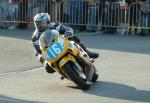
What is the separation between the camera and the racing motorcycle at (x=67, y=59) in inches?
438

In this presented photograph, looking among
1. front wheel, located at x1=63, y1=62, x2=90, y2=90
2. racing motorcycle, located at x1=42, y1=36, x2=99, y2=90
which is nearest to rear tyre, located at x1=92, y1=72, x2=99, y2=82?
racing motorcycle, located at x1=42, y1=36, x2=99, y2=90

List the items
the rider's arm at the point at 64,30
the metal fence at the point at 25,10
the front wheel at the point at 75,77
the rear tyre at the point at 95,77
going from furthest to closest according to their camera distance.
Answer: the metal fence at the point at 25,10
the rear tyre at the point at 95,77
the rider's arm at the point at 64,30
the front wheel at the point at 75,77

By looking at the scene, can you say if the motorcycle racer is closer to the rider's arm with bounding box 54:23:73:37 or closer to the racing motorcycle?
the rider's arm with bounding box 54:23:73:37

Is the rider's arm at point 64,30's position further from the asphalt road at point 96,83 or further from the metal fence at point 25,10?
the metal fence at point 25,10

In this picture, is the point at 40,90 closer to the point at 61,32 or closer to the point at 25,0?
the point at 61,32

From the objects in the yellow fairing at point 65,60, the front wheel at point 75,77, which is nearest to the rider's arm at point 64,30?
the yellow fairing at point 65,60

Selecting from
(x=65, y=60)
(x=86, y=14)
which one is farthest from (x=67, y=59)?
(x=86, y=14)

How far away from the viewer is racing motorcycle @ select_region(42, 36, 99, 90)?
1112 centimetres

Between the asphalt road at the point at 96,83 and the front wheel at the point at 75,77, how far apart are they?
0.13 m

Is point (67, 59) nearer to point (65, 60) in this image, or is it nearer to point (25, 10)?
point (65, 60)

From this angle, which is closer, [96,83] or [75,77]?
[75,77]

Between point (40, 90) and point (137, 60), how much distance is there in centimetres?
394

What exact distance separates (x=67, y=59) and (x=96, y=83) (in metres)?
1.04

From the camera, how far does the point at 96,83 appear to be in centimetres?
1191
